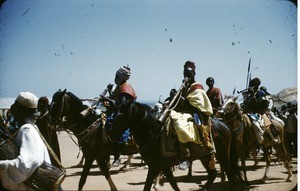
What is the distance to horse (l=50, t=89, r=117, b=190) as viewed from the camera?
7.35 m

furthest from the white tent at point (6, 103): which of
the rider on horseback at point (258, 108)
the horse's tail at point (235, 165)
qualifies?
the horse's tail at point (235, 165)

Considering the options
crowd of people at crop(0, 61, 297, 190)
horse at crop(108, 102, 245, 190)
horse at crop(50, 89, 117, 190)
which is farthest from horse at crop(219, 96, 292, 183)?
horse at crop(50, 89, 117, 190)

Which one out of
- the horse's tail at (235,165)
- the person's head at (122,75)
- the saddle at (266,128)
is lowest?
the horse's tail at (235,165)

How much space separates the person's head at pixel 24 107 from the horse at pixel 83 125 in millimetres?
3866

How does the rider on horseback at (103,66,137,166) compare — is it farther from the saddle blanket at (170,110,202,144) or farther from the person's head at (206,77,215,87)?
the person's head at (206,77,215,87)

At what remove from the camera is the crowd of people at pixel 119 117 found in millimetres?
3121

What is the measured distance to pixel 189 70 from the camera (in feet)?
22.8

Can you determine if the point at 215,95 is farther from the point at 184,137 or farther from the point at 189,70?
the point at 184,137

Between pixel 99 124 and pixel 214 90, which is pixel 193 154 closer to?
pixel 99 124

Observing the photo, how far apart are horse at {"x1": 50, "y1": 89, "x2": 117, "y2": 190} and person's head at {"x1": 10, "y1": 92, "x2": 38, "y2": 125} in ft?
12.7

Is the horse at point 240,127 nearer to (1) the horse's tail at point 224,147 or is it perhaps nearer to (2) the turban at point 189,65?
(1) the horse's tail at point 224,147

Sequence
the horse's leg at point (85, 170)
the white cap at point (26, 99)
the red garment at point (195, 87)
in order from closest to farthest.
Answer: the white cap at point (26, 99), the red garment at point (195, 87), the horse's leg at point (85, 170)

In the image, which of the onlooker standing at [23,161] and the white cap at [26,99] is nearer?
the onlooker standing at [23,161]

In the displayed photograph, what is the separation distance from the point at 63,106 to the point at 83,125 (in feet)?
2.13
